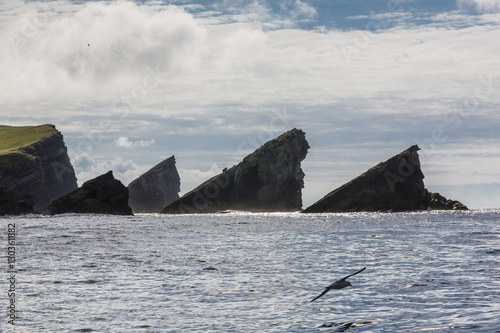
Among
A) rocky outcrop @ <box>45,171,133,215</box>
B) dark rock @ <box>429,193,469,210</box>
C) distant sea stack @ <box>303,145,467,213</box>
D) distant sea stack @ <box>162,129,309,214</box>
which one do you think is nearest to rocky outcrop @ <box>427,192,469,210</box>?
dark rock @ <box>429,193,469,210</box>

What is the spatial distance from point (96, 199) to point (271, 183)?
69116 millimetres

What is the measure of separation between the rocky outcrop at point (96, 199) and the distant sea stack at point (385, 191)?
176 ft

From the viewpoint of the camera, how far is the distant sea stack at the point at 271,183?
19438 centimetres

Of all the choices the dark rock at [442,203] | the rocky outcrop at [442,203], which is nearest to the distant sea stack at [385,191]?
the rocky outcrop at [442,203]

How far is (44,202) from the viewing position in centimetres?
18600

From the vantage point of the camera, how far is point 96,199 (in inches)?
5694

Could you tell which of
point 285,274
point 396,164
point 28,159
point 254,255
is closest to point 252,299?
point 285,274

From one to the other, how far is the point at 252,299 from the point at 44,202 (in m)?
179

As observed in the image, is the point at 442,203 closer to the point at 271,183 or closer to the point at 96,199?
the point at 271,183

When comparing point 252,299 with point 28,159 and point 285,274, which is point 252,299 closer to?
point 285,274

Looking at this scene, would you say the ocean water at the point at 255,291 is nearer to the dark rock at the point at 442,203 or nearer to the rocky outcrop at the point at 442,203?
the rocky outcrop at the point at 442,203

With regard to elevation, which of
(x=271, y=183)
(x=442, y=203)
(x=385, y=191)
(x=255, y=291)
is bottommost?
(x=255, y=291)

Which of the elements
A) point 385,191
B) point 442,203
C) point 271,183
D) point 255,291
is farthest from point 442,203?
point 255,291

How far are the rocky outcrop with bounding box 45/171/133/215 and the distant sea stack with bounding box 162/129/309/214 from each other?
47.8 metres
